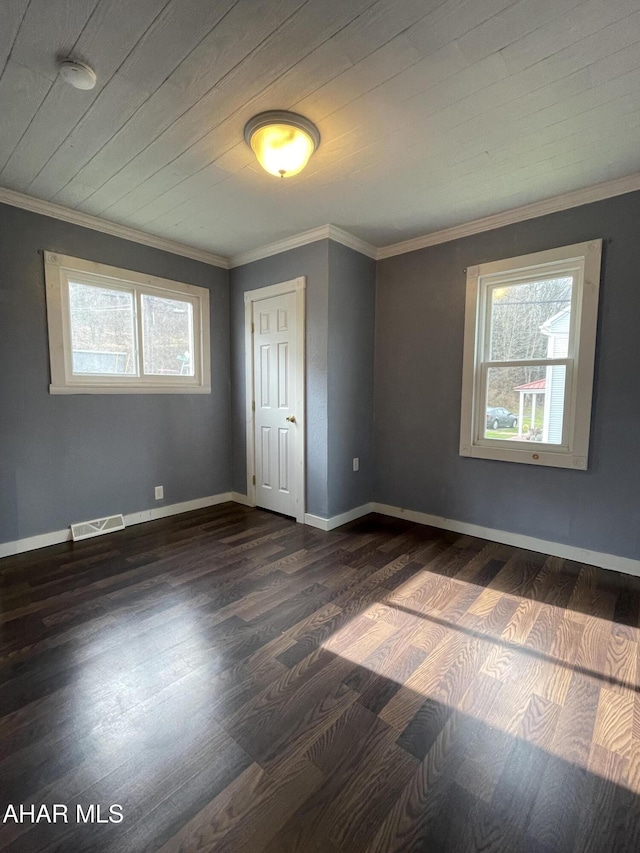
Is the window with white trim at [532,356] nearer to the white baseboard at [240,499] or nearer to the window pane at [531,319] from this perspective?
the window pane at [531,319]

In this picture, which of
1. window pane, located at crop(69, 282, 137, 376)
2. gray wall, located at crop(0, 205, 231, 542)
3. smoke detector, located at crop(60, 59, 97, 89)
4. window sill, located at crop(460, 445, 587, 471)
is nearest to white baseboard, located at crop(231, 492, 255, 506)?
gray wall, located at crop(0, 205, 231, 542)

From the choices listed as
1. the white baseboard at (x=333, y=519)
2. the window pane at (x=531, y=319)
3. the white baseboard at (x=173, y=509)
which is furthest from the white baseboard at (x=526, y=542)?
the white baseboard at (x=173, y=509)

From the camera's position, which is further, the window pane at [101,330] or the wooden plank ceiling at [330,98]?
the window pane at [101,330]

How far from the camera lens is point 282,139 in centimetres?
196

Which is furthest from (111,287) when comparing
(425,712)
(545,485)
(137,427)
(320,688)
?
(545,485)

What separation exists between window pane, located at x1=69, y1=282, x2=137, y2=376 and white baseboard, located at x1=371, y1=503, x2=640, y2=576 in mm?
2850

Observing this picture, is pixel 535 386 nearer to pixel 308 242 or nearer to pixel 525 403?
pixel 525 403

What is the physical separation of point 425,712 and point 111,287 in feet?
12.0

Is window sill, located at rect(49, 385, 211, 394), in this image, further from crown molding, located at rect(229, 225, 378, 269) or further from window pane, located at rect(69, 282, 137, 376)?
crown molding, located at rect(229, 225, 378, 269)

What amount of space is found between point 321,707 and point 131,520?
2647mm

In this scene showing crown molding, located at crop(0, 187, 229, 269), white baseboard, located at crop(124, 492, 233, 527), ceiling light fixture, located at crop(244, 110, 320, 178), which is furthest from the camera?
white baseboard, located at crop(124, 492, 233, 527)

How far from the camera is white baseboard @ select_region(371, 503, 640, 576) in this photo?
265cm

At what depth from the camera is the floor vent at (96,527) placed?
3.14m

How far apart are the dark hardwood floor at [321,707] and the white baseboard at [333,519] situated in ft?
2.38
